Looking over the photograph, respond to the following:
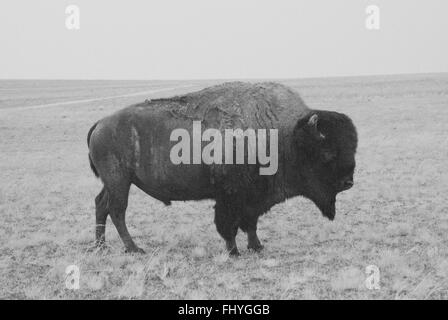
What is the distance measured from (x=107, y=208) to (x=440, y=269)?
4909 mm

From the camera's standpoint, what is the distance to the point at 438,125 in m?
27.6

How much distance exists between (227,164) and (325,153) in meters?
1.34

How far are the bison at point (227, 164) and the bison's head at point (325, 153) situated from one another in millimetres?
13

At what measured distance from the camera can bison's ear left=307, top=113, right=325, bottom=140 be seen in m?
6.86

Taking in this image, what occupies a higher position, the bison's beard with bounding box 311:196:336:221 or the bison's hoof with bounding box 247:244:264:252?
the bison's beard with bounding box 311:196:336:221

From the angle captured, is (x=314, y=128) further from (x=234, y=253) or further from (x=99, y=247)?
(x=99, y=247)

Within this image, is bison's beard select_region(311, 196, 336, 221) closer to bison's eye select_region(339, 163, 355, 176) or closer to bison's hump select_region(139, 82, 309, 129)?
bison's eye select_region(339, 163, 355, 176)

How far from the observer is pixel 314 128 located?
694cm

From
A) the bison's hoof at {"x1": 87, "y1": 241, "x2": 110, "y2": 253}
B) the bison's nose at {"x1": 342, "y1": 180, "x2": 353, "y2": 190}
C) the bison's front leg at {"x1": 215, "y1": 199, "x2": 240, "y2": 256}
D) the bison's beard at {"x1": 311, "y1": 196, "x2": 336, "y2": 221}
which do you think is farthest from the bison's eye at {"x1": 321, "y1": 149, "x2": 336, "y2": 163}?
the bison's hoof at {"x1": 87, "y1": 241, "x2": 110, "y2": 253}

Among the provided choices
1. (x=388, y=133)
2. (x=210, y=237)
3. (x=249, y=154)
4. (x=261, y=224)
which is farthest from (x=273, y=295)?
(x=388, y=133)

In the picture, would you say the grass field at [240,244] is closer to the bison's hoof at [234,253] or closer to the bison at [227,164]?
the bison's hoof at [234,253]

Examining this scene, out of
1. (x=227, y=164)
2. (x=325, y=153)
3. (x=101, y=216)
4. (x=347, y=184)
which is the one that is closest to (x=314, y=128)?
(x=325, y=153)

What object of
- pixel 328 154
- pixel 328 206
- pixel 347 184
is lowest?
pixel 328 206

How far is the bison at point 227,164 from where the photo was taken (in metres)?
7.02
